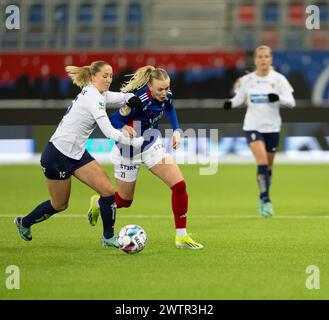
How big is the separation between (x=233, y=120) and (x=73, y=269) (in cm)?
1521


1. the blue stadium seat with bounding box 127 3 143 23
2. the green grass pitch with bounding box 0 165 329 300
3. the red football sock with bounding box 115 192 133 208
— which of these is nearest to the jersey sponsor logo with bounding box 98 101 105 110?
the green grass pitch with bounding box 0 165 329 300

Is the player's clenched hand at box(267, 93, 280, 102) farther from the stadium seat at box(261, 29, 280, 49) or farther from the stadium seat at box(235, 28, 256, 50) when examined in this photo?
the stadium seat at box(261, 29, 280, 49)

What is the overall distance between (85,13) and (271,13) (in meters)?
5.67

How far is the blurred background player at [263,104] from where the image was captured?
13.8 meters

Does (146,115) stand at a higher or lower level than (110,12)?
lower

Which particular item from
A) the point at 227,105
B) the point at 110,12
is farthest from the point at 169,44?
the point at 227,105

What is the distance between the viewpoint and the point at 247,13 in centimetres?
2872

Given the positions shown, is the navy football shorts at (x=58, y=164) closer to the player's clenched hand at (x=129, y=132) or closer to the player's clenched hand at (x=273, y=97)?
the player's clenched hand at (x=129, y=132)

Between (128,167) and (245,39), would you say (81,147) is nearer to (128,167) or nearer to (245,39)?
(128,167)

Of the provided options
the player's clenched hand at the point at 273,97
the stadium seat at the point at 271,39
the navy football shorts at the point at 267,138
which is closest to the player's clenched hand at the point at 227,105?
the navy football shorts at the point at 267,138

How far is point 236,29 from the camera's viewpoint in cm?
2856

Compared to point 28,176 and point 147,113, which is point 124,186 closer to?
point 147,113

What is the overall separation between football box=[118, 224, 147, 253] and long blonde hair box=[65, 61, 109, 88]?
1584mm

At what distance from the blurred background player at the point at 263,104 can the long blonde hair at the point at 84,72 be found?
452cm
